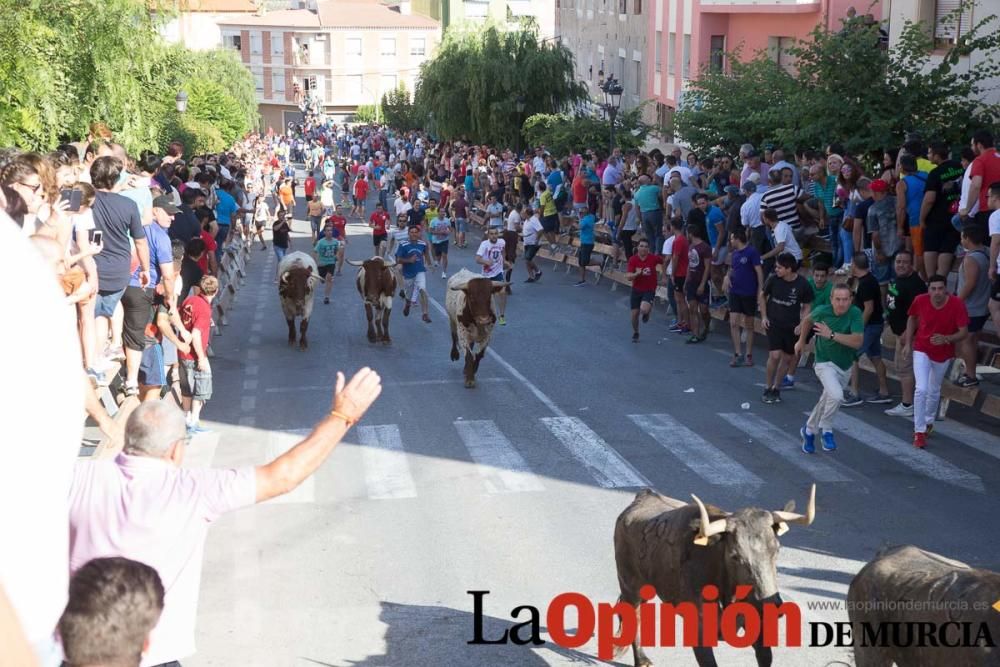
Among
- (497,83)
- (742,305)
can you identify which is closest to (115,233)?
(742,305)

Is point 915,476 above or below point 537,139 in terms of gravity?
below

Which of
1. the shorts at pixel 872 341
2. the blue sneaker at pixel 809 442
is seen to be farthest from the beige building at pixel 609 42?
the blue sneaker at pixel 809 442

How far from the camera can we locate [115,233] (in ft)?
40.1

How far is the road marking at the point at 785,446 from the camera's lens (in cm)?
1192

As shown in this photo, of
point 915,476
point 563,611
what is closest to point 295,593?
point 563,611

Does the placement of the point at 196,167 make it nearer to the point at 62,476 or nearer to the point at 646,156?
the point at 646,156

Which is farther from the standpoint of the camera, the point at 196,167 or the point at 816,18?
the point at 816,18

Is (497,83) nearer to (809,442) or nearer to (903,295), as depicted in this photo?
(903,295)

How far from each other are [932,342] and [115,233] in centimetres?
838

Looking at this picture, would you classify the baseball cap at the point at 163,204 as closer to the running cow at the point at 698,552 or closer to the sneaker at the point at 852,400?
the sneaker at the point at 852,400

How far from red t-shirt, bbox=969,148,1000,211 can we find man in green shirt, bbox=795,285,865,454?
120 inches

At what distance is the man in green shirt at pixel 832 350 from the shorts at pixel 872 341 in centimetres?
239

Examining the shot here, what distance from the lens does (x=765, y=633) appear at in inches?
263

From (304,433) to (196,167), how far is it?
12.9 metres
